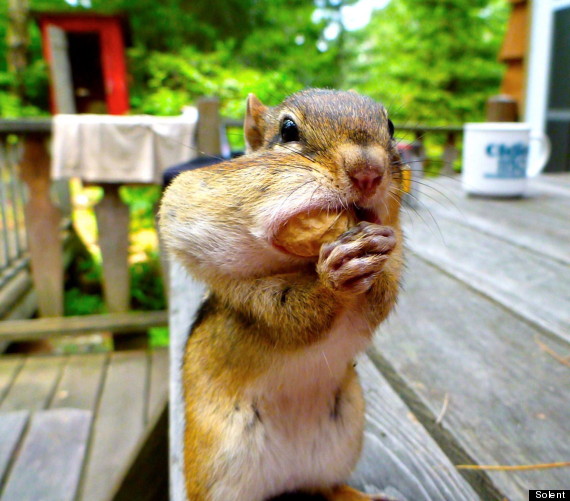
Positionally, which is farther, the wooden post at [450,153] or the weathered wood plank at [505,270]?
the wooden post at [450,153]

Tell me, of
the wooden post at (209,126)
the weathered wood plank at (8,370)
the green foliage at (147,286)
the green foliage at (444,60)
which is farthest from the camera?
the green foliage at (444,60)

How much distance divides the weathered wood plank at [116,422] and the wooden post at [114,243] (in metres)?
0.35

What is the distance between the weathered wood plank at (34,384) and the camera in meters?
2.25

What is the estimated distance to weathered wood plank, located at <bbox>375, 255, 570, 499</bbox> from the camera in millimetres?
758

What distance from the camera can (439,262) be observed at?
1.53 metres

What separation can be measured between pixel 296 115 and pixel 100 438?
1.87m

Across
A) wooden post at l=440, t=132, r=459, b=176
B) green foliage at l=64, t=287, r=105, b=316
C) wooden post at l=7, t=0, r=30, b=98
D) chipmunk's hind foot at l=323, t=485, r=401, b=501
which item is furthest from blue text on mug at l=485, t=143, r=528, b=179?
wooden post at l=7, t=0, r=30, b=98

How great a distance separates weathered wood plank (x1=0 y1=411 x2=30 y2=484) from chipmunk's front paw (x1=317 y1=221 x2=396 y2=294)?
68.7 inches

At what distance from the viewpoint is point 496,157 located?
2021 mm

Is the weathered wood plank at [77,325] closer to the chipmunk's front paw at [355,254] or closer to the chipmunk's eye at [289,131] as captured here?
the chipmunk's eye at [289,131]

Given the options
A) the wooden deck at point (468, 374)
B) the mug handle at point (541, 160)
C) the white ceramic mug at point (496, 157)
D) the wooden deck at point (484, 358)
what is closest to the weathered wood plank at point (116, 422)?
the wooden deck at point (468, 374)

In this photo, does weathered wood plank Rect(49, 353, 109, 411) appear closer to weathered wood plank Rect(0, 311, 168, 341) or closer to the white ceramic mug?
weathered wood plank Rect(0, 311, 168, 341)

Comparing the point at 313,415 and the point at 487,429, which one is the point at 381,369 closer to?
the point at 487,429

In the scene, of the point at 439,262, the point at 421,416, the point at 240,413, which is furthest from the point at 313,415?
the point at 439,262
